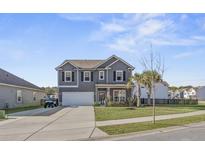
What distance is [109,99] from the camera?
4662 cm

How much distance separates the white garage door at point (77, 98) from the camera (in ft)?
164

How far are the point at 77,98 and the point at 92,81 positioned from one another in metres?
2.96

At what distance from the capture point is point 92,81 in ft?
165

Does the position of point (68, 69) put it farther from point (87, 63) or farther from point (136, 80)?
point (136, 80)

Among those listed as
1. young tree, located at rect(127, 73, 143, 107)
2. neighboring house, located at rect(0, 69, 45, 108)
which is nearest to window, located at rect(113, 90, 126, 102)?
young tree, located at rect(127, 73, 143, 107)

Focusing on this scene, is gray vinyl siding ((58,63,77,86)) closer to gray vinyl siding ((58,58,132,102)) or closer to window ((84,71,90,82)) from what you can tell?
gray vinyl siding ((58,58,132,102))

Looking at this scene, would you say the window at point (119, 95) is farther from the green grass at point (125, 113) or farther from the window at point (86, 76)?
the green grass at point (125, 113)

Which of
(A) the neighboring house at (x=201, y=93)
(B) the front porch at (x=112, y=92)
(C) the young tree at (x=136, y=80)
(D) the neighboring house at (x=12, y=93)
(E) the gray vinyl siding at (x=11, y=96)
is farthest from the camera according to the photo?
(A) the neighboring house at (x=201, y=93)

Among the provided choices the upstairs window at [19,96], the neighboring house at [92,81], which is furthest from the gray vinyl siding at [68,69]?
the upstairs window at [19,96]

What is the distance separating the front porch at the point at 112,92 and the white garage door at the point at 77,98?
37.3 inches

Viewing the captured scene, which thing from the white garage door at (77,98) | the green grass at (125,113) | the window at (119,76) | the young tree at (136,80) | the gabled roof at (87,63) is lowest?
the green grass at (125,113)
